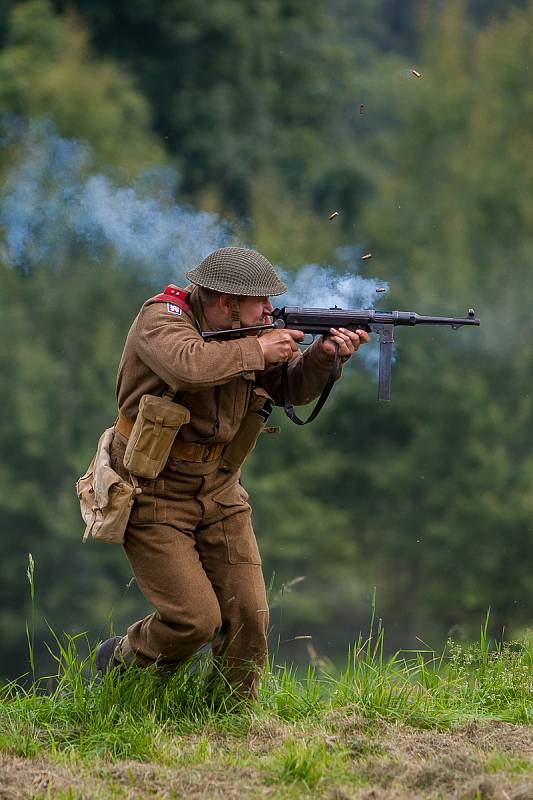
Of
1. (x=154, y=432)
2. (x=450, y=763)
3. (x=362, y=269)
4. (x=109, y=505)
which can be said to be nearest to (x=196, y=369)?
(x=154, y=432)

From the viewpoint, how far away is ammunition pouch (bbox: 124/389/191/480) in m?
4.99

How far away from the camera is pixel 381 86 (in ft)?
74.5

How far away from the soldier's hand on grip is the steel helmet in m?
0.17

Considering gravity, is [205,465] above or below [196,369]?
below

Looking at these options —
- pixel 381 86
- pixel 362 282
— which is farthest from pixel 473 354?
pixel 362 282

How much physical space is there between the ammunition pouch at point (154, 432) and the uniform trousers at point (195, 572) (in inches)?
6.0

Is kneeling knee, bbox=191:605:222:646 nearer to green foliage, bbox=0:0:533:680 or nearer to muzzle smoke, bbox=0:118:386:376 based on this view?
muzzle smoke, bbox=0:118:386:376

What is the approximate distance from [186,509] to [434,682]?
51.2 inches

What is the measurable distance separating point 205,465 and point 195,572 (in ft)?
1.48

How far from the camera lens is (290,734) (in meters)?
4.74

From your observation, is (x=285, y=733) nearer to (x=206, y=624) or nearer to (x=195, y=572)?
(x=206, y=624)

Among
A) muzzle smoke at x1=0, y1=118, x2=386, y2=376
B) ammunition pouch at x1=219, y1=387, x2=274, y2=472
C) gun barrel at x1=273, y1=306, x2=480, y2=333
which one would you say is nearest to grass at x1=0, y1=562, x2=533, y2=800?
ammunition pouch at x1=219, y1=387, x2=274, y2=472

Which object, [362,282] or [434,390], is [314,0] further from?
[362,282]

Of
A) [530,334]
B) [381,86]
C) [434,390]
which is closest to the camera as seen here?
[530,334]
